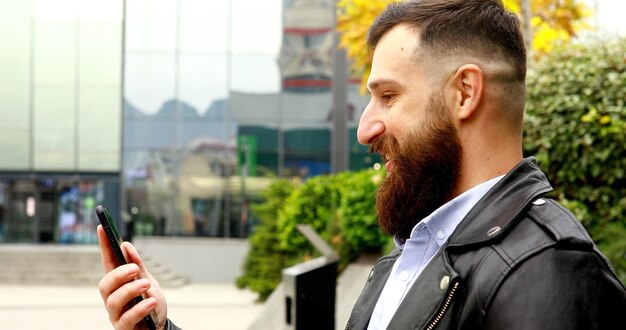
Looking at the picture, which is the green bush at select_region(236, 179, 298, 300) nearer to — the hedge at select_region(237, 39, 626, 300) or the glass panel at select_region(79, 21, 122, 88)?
the glass panel at select_region(79, 21, 122, 88)

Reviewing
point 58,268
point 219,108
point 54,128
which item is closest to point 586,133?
point 219,108

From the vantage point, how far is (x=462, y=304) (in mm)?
1327

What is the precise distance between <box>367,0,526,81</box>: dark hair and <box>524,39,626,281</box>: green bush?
3.74m

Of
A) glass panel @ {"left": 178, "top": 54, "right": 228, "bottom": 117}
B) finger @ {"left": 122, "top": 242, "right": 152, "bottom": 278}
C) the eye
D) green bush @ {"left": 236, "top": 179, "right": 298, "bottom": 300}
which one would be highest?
glass panel @ {"left": 178, "top": 54, "right": 228, "bottom": 117}

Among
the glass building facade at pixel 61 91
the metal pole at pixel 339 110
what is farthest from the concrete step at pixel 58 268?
the metal pole at pixel 339 110

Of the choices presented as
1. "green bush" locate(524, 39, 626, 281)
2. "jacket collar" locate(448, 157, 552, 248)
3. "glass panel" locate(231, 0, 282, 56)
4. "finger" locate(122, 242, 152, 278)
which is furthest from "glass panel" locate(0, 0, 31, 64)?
"jacket collar" locate(448, 157, 552, 248)

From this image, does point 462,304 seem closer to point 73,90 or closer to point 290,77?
point 290,77

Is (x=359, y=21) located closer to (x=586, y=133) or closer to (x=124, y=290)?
(x=586, y=133)

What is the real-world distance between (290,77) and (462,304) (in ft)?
84.3

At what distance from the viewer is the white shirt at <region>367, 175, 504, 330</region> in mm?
1500

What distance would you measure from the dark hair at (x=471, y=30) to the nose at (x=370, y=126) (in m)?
0.18

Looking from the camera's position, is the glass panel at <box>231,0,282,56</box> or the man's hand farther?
the glass panel at <box>231,0,282,56</box>

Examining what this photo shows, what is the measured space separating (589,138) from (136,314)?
13.9 feet

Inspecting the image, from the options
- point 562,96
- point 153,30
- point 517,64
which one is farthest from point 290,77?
point 517,64
